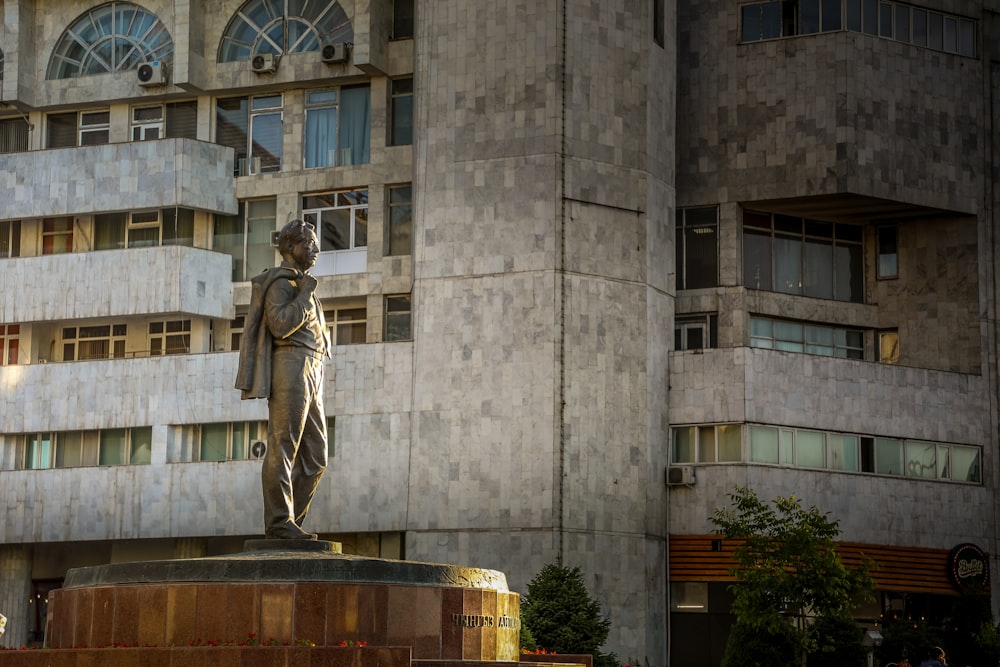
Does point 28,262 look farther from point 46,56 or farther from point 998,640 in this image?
point 998,640

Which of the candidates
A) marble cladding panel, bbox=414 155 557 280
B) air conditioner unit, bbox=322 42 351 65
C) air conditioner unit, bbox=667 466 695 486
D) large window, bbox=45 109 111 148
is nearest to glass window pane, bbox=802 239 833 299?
air conditioner unit, bbox=667 466 695 486

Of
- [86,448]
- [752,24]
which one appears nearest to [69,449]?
[86,448]

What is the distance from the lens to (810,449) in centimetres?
4562

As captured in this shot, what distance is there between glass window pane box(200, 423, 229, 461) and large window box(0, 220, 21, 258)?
8.63 metres

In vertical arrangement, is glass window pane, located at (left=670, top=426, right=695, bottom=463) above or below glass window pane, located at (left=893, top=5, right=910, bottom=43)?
below

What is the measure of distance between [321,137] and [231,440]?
927 cm

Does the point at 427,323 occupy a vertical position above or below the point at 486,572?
above

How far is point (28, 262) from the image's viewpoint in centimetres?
4975

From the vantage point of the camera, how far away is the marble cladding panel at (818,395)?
1775 inches

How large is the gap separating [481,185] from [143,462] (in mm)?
12746

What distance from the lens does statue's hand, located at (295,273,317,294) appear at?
2109 cm

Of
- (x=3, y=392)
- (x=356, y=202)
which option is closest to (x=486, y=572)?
(x=356, y=202)

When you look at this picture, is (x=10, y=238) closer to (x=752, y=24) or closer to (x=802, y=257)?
(x=752, y=24)

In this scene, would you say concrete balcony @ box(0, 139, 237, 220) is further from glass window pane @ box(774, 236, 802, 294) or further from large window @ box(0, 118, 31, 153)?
glass window pane @ box(774, 236, 802, 294)
